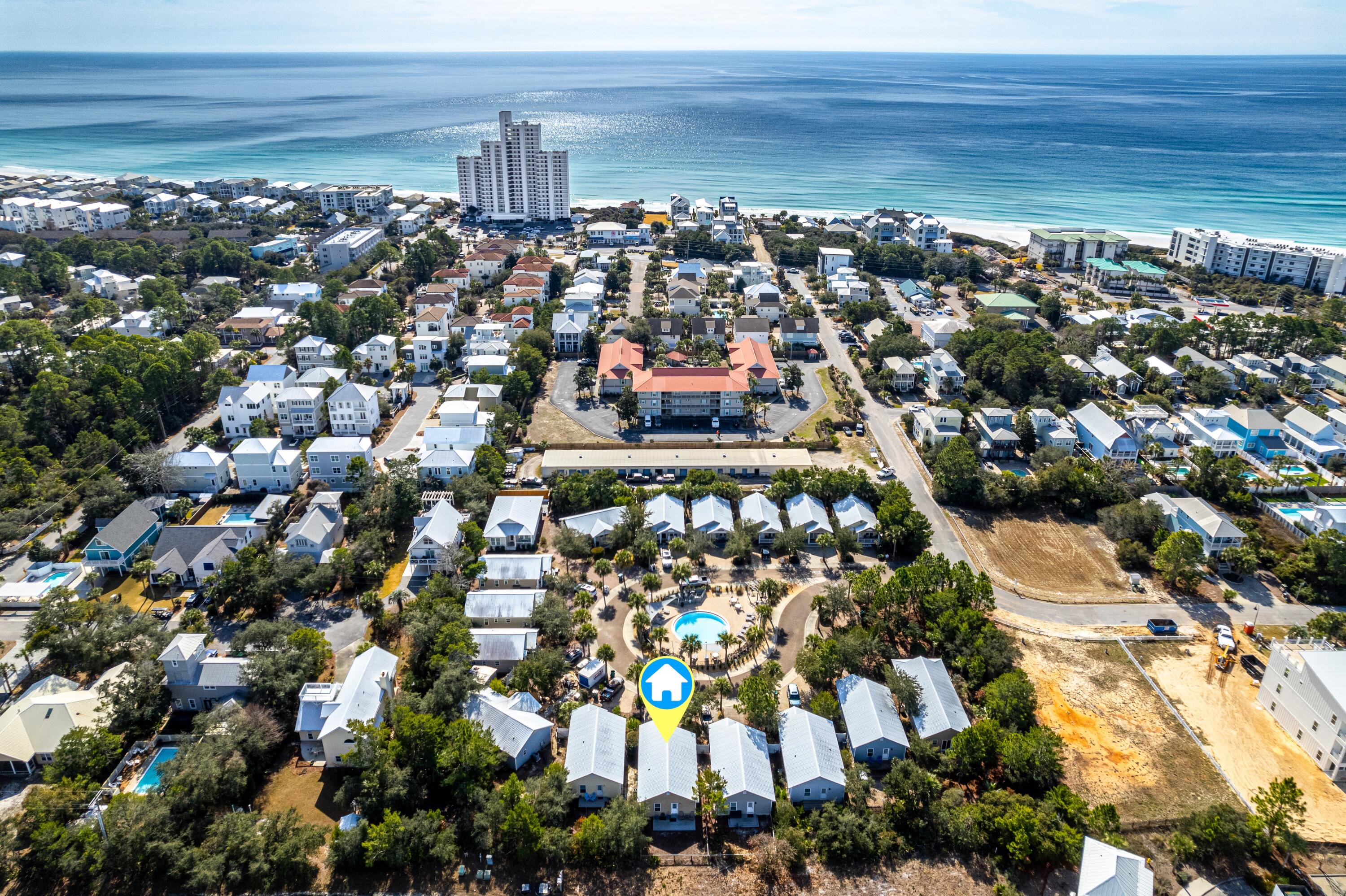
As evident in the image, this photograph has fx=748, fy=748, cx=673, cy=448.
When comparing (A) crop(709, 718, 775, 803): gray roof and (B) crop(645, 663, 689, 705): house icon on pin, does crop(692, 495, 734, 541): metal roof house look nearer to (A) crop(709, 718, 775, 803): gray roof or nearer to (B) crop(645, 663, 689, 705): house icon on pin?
(B) crop(645, 663, 689, 705): house icon on pin

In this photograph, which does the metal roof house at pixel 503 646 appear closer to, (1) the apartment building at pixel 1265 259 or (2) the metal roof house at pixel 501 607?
(2) the metal roof house at pixel 501 607

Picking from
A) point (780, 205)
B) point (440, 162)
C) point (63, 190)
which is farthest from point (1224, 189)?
point (63, 190)

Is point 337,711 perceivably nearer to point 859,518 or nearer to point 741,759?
point 741,759

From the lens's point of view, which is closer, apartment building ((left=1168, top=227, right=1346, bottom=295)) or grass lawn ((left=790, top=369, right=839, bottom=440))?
grass lawn ((left=790, top=369, right=839, bottom=440))

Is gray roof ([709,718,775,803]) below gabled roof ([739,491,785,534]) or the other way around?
below

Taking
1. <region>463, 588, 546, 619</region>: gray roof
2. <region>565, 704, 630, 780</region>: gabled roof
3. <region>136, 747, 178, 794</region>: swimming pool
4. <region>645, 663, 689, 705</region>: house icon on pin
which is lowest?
<region>136, 747, 178, 794</region>: swimming pool

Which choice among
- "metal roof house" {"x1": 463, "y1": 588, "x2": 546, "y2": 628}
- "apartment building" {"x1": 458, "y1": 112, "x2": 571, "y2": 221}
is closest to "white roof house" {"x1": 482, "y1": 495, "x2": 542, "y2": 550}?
"metal roof house" {"x1": 463, "y1": 588, "x2": 546, "y2": 628}
